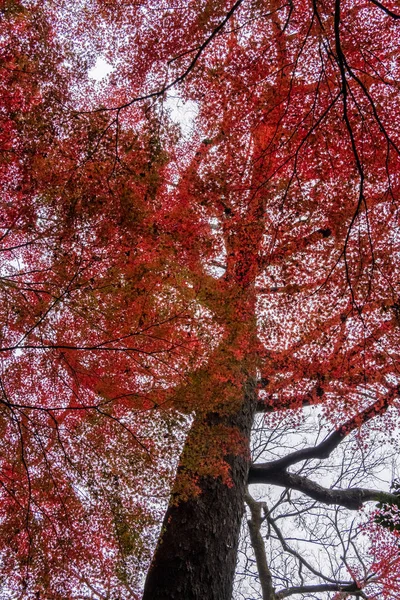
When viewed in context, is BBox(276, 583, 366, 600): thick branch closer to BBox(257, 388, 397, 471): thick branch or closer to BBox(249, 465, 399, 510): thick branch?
BBox(249, 465, 399, 510): thick branch

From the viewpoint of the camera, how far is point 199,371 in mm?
5875

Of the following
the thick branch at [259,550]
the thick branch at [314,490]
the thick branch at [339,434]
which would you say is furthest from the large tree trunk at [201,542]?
the thick branch at [259,550]

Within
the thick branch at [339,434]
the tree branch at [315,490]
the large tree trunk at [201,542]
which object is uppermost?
the thick branch at [339,434]

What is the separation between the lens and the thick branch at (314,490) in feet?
24.5

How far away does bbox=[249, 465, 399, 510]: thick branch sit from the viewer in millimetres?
7477

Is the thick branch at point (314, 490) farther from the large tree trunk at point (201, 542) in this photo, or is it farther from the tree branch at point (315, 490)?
the large tree trunk at point (201, 542)

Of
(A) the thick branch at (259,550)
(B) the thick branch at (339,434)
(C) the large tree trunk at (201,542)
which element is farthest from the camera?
(A) the thick branch at (259,550)

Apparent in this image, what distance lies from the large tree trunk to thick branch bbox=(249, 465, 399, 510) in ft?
5.07

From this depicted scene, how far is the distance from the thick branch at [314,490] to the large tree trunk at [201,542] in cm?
155

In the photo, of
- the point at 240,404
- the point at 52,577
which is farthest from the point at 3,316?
the point at 240,404

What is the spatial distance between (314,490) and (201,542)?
3.38m

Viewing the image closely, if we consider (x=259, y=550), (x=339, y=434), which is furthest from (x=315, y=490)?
(x=259, y=550)

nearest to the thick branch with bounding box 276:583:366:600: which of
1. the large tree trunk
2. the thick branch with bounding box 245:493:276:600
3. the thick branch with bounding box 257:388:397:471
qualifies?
the thick branch with bounding box 245:493:276:600

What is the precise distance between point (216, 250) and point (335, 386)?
3.17 metres
